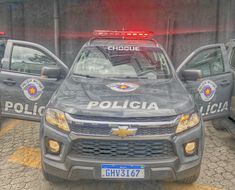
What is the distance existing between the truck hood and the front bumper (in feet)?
0.77

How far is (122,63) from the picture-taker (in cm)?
410

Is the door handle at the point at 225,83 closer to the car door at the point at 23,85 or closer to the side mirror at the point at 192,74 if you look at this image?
the side mirror at the point at 192,74

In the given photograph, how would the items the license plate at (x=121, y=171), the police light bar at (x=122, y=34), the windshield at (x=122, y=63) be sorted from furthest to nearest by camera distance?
1. the police light bar at (x=122, y=34)
2. the windshield at (x=122, y=63)
3. the license plate at (x=121, y=171)

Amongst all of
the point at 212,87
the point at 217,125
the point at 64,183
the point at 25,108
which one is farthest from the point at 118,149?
the point at 217,125

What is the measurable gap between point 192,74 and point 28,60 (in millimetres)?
2341

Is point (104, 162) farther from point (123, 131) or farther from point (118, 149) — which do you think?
point (123, 131)

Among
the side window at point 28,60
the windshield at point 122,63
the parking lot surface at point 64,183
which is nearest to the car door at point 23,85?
the side window at point 28,60

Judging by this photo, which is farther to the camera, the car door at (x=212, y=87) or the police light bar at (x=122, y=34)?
the police light bar at (x=122, y=34)

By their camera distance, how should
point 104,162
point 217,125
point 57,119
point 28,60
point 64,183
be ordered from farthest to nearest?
point 217,125 → point 28,60 → point 64,183 → point 57,119 → point 104,162

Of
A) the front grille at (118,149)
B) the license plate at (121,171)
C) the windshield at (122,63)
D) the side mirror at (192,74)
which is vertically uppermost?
the windshield at (122,63)

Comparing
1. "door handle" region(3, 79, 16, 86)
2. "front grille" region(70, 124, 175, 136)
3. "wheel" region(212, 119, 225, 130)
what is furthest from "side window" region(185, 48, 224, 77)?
"door handle" region(3, 79, 16, 86)

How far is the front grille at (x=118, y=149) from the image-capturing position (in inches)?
111

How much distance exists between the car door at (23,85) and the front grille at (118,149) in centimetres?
160

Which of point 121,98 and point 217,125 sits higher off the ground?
point 121,98
